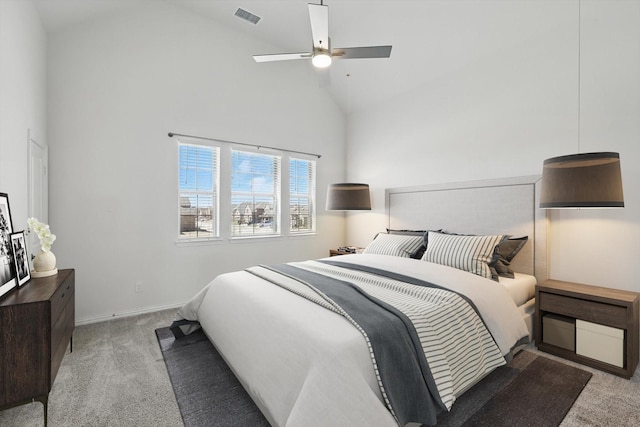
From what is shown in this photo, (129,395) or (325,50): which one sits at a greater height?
(325,50)

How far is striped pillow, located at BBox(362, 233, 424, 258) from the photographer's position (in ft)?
11.3

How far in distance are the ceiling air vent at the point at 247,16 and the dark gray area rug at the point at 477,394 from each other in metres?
3.91

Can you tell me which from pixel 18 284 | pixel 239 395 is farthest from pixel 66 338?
pixel 239 395

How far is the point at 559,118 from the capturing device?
292 centimetres

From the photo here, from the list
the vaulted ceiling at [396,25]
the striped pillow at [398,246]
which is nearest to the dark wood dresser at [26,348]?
the vaulted ceiling at [396,25]

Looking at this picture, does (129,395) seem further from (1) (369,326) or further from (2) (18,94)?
(2) (18,94)

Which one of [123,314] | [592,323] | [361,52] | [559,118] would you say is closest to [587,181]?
[559,118]

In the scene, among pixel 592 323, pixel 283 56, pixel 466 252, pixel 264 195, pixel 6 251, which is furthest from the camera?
pixel 264 195

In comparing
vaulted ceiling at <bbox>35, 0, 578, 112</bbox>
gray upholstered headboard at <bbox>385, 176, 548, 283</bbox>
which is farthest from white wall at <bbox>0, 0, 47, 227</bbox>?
gray upholstered headboard at <bbox>385, 176, 548, 283</bbox>

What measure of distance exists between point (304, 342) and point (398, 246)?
2.21 meters

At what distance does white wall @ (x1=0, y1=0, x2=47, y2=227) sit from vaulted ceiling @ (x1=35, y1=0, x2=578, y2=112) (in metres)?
0.53

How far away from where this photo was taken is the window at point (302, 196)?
193 inches

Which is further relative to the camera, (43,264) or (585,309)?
(585,309)

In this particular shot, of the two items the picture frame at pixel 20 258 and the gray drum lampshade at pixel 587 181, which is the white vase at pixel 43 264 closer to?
the picture frame at pixel 20 258
